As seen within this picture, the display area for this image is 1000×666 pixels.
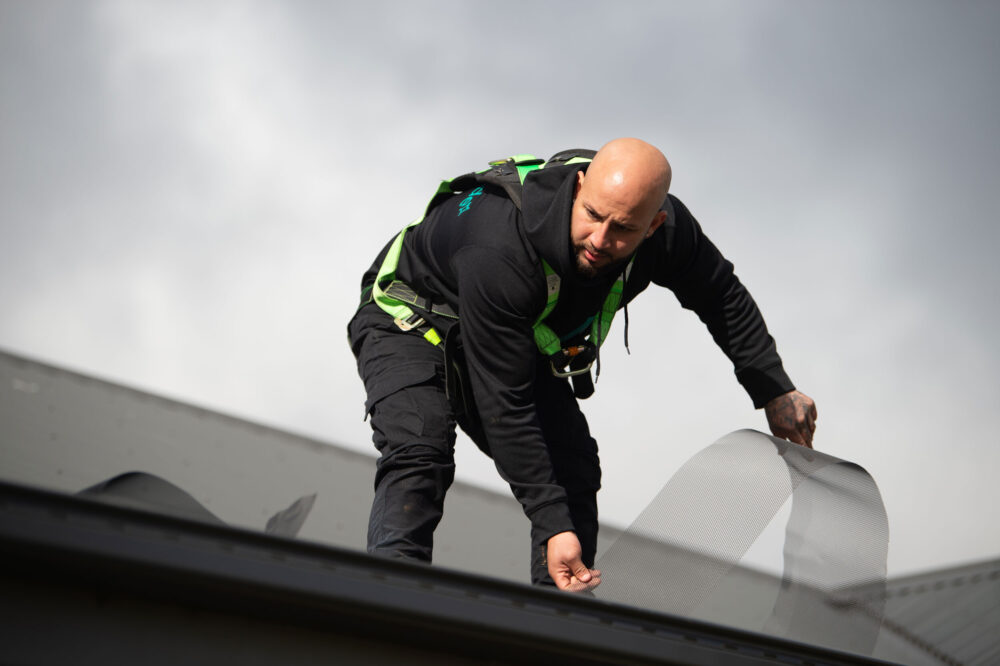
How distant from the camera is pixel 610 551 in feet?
6.93

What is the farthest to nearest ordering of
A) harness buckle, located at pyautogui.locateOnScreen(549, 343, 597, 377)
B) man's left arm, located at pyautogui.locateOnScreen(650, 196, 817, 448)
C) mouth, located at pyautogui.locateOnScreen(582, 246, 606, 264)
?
man's left arm, located at pyautogui.locateOnScreen(650, 196, 817, 448), harness buckle, located at pyautogui.locateOnScreen(549, 343, 597, 377), mouth, located at pyautogui.locateOnScreen(582, 246, 606, 264)

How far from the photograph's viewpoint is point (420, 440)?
85.8 inches

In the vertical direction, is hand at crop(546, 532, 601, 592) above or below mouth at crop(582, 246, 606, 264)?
below

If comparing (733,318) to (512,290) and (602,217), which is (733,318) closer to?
(602,217)

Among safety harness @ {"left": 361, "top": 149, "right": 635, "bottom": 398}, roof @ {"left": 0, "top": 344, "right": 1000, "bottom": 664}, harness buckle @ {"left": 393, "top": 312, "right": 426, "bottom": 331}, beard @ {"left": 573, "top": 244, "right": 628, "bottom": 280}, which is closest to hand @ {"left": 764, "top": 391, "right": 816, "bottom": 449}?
roof @ {"left": 0, "top": 344, "right": 1000, "bottom": 664}

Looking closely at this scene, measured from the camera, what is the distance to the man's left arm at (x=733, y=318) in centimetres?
255

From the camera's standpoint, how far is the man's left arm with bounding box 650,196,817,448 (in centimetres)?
255

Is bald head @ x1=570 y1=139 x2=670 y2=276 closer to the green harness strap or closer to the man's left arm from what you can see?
the green harness strap

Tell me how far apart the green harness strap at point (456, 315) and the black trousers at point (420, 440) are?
0.04 m

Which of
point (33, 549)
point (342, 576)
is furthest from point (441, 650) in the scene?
point (33, 549)

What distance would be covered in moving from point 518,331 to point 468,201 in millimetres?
404

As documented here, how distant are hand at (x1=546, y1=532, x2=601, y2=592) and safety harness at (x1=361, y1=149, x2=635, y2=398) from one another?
507 millimetres

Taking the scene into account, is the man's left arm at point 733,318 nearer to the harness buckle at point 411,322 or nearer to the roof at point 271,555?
the roof at point 271,555

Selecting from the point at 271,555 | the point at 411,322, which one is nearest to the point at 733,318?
the point at 411,322
